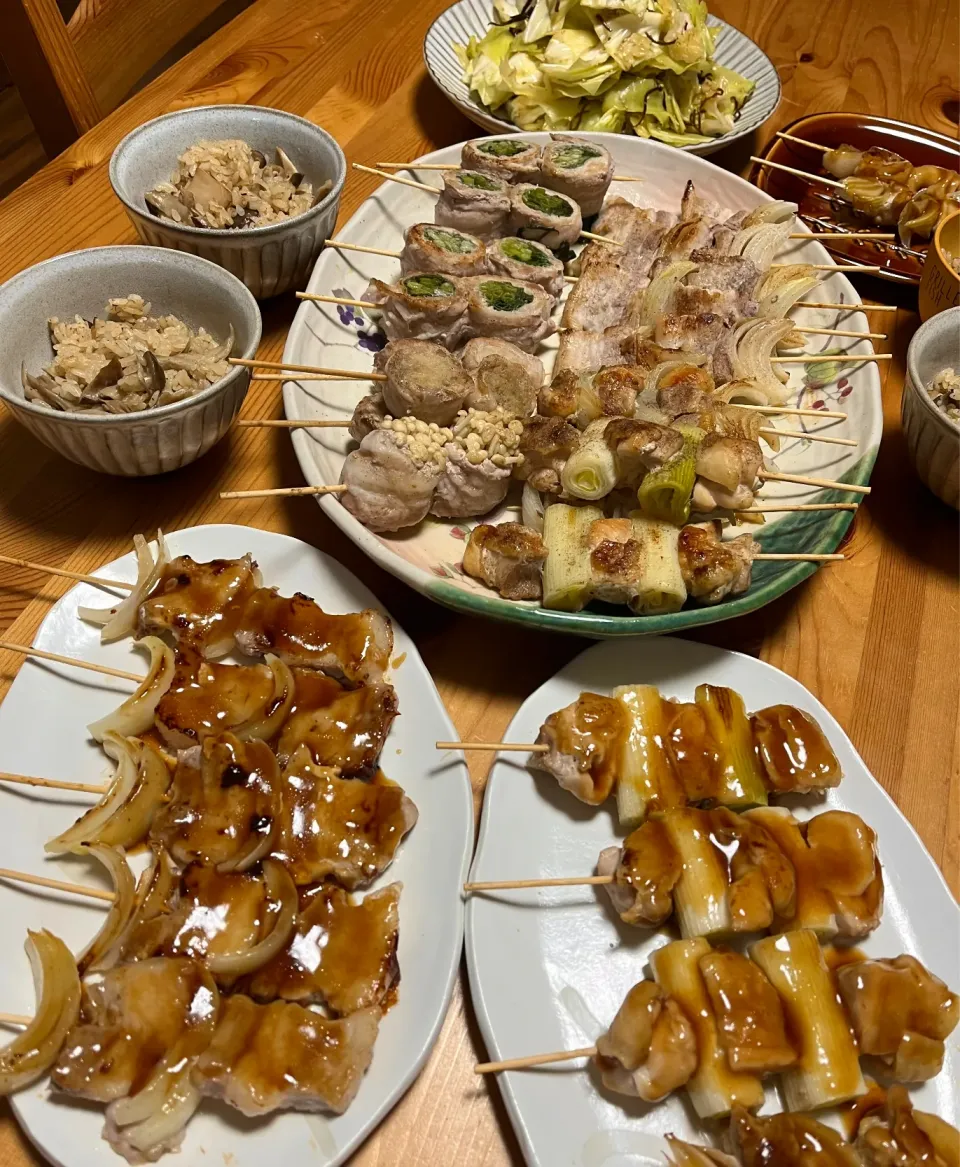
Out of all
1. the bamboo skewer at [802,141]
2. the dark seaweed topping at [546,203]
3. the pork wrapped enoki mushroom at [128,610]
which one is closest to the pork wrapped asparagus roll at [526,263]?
the dark seaweed topping at [546,203]

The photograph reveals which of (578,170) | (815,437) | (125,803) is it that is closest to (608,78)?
(578,170)

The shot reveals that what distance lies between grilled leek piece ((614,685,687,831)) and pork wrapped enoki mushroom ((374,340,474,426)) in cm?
97

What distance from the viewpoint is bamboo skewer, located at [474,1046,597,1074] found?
159cm

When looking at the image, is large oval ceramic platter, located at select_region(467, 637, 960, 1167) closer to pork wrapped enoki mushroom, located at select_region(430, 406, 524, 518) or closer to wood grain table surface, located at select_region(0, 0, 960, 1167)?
wood grain table surface, located at select_region(0, 0, 960, 1167)

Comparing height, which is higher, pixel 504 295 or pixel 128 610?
pixel 504 295

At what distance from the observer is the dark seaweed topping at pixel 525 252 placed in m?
2.77

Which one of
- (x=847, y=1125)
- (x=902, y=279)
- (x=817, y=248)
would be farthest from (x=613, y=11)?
(x=847, y=1125)

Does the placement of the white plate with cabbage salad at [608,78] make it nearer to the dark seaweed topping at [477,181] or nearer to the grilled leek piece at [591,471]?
the dark seaweed topping at [477,181]

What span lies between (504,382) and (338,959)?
160 cm

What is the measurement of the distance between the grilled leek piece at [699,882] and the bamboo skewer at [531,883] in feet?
0.55

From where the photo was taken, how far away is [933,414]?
2.36m

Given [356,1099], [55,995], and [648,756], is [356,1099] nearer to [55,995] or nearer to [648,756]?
[55,995]

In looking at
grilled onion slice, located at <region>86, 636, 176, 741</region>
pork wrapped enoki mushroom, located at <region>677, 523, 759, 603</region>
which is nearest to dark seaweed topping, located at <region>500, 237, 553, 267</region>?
pork wrapped enoki mushroom, located at <region>677, 523, 759, 603</region>

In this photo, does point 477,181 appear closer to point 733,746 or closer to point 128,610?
point 128,610
